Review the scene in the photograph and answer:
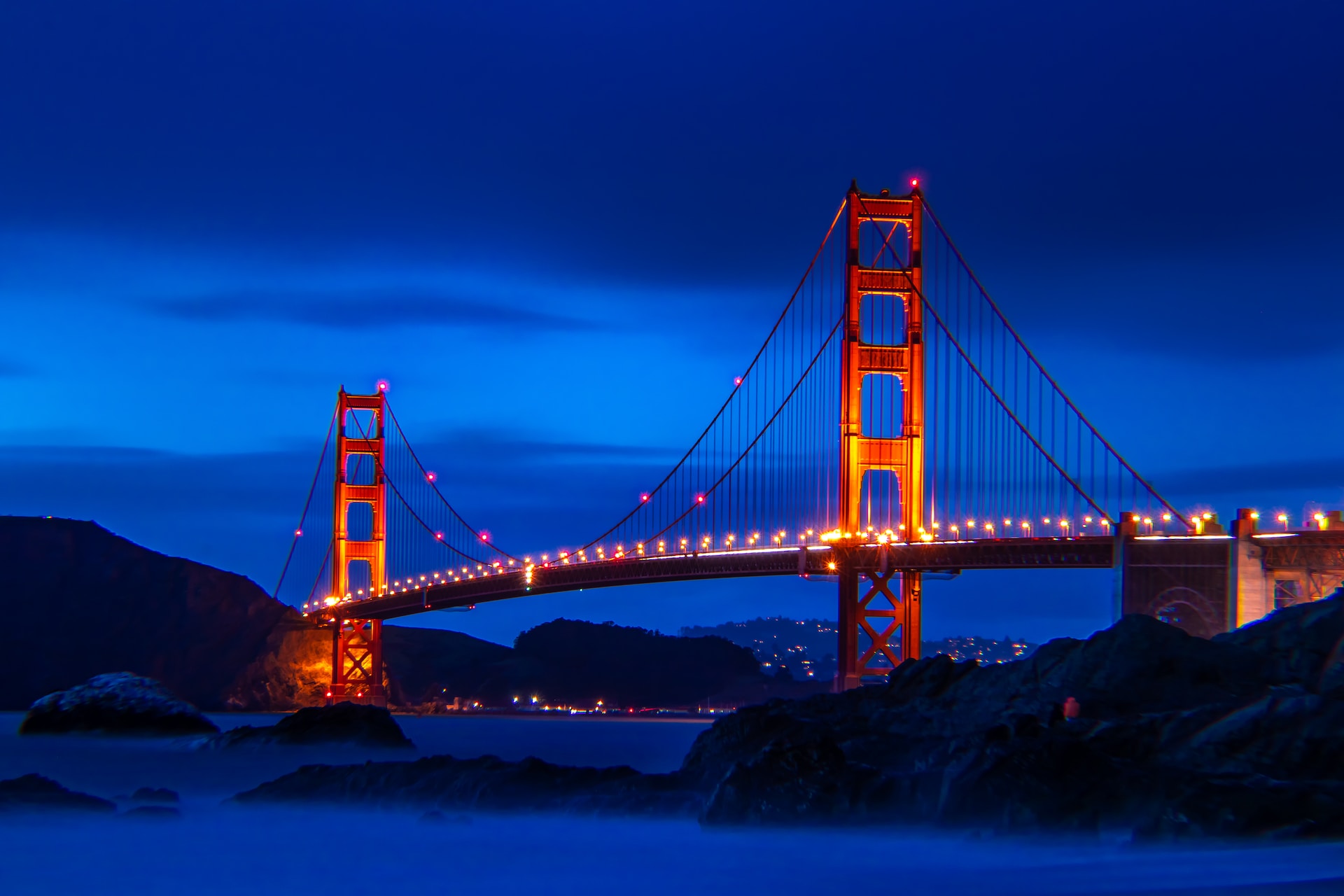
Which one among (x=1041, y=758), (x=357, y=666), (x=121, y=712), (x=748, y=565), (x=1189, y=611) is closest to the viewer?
(x=1041, y=758)

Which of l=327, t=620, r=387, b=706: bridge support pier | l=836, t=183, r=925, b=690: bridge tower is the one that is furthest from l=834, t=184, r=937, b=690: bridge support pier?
l=327, t=620, r=387, b=706: bridge support pier

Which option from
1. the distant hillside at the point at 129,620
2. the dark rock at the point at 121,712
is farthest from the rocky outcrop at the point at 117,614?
the dark rock at the point at 121,712

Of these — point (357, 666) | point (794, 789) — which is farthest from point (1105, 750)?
point (357, 666)

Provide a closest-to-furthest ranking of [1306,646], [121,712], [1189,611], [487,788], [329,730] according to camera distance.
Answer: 1. [1306,646]
2. [487,788]
3. [1189,611]
4. [329,730]
5. [121,712]

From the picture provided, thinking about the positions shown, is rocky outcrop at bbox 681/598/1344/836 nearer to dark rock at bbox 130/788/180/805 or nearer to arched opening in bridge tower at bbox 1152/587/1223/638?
arched opening in bridge tower at bbox 1152/587/1223/638

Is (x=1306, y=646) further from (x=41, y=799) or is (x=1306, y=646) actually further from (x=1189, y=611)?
(x=41, y=799)

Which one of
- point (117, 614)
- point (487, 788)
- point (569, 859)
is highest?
point (487, 788)
